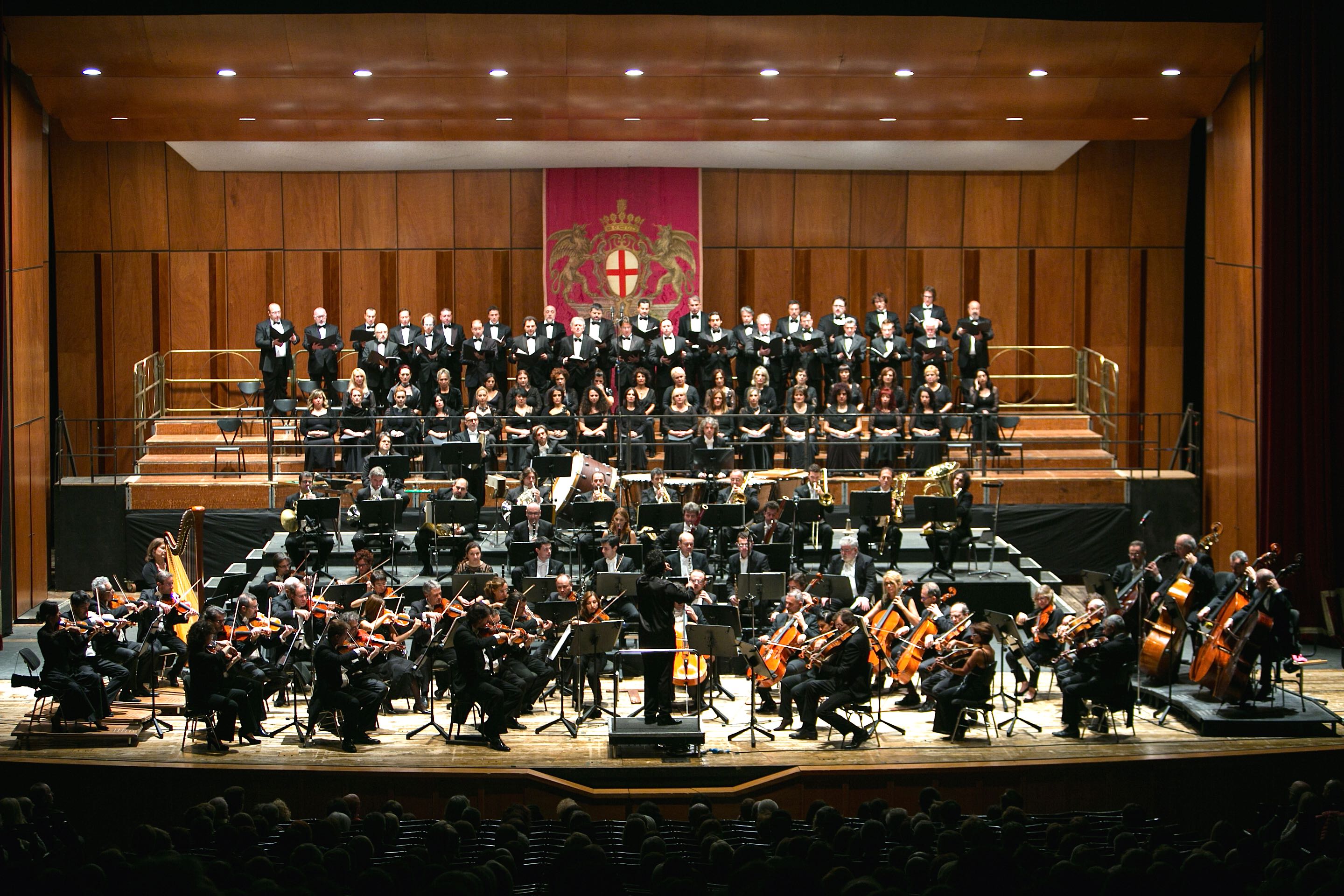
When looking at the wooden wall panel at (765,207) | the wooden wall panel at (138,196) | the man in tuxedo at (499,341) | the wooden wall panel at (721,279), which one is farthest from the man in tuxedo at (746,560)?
the wooden wall panel at (138,196)

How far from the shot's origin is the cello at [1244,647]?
10.4 meters

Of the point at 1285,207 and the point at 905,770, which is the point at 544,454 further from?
the point at 1285,207

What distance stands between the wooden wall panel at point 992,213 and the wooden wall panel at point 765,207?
86.5 inches

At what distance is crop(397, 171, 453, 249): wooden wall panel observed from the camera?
18.4 metres

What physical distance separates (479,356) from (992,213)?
6.82 meters

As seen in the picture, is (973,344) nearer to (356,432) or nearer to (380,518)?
(356,432)

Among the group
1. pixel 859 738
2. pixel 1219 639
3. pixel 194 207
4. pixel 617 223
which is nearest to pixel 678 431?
pixel 617 223

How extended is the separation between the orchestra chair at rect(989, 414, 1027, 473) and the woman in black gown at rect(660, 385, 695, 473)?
125 inches

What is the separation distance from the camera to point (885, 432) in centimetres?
1523

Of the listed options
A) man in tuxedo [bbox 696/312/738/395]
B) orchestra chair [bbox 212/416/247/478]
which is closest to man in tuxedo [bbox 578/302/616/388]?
man in tuxedo [bbox 696/312/738/395]

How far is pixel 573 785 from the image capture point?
9.44 meters

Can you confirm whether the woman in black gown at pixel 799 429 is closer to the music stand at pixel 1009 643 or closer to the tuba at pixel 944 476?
the tuba at pixel 944 476

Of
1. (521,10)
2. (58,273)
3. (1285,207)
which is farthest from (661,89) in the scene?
(58,273)

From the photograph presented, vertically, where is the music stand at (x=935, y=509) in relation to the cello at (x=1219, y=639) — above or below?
above
